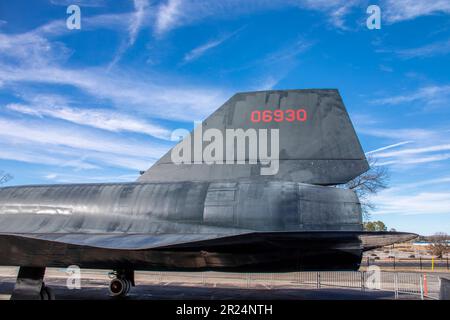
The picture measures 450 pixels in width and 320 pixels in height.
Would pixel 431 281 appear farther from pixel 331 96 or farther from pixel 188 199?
pixel 188 199

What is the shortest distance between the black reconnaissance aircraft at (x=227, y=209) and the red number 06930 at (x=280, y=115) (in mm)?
23

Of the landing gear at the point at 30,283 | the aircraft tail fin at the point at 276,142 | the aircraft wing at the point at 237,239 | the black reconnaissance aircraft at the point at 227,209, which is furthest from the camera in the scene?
the landing gear at the point at 30,283

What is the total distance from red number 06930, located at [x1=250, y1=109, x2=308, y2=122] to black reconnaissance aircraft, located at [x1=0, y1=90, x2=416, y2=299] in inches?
0.9

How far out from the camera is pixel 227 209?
25.8 feet

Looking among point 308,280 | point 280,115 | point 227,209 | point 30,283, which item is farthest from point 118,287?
point 308,280

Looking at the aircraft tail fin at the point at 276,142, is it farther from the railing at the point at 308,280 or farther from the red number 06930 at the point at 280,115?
the railing at the point at 308,280

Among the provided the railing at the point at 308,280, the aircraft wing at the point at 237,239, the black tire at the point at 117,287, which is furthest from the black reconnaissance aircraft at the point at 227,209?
the railing at the point at 308,280

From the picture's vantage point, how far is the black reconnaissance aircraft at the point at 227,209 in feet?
24.2

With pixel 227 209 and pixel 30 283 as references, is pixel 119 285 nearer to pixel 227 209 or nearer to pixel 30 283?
pixel 30 283

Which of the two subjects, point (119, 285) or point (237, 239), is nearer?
point (237, 239)

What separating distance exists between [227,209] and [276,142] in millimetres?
2015

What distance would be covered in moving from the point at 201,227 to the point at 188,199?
2.37 ft

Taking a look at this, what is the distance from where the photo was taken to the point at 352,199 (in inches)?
317
